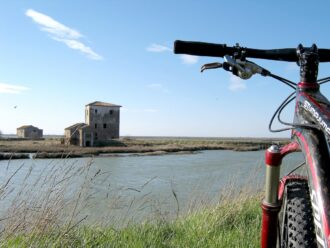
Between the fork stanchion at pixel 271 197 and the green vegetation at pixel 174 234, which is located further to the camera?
the green vegetation at pixel 174 234

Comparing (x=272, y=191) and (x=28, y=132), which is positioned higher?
(x=28, y=132)

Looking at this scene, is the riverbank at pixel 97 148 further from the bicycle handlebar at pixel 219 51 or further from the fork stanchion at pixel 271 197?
the fork stanchion at pixel 271 197

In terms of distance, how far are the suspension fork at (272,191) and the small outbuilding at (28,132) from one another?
79.2 meters

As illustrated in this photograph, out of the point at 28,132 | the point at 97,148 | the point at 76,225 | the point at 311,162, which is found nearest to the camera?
the point at 311,162

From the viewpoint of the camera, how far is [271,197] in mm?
1518

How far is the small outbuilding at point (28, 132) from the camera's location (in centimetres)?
7619

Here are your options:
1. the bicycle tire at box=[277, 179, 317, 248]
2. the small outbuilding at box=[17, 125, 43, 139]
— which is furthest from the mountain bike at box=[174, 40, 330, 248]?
the small outbuilding at box=[17, 125, 43, 139]

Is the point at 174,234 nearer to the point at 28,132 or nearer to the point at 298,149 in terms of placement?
the point at 298,149

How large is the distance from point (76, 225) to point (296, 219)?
2283 mm

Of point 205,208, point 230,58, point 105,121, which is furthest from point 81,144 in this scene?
point 230,58

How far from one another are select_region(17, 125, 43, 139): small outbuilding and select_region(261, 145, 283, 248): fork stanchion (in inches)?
3118

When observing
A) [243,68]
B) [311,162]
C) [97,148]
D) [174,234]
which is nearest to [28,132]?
[97,148]

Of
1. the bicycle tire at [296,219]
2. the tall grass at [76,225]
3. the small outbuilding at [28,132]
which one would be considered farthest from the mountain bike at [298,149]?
the small outbuilding at [28,132]

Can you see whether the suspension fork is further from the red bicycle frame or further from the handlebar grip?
the handlebar grip
